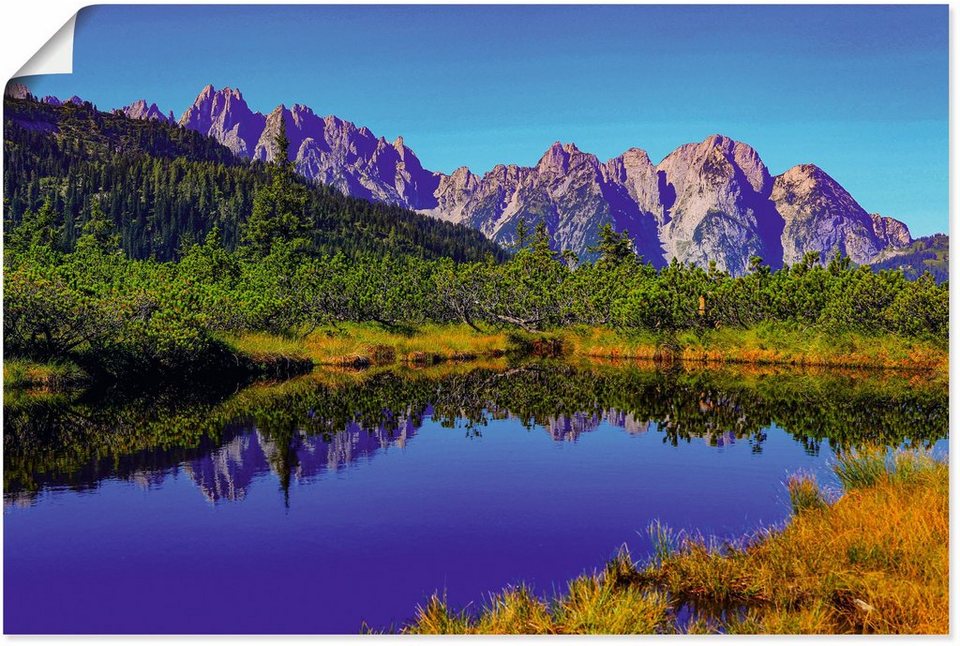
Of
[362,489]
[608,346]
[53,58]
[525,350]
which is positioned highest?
[53,58]

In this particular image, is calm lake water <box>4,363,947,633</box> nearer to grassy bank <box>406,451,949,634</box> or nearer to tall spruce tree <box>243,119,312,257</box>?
grassy bank <box>406,451,949,634</box>

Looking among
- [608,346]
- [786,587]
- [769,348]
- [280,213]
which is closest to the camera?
[786,587]

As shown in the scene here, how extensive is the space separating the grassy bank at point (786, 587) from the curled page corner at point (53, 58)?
6.21 metres

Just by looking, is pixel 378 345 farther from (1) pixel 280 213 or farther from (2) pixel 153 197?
(2) pixel 153 197

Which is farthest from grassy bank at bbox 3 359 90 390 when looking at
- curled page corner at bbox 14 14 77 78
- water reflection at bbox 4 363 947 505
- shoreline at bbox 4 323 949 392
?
curled page corner at bbox 14 14 77 78

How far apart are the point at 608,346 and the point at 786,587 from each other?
4121 cm

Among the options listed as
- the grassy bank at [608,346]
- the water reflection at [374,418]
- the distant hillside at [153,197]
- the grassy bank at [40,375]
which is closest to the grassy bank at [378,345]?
the grassy bank at [608,346]

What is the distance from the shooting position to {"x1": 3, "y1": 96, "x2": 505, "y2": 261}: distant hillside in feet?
319

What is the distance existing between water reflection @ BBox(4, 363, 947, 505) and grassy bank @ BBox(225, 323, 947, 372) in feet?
11.8

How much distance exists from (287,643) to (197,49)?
8122 mm

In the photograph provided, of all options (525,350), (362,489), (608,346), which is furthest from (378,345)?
(362,489)

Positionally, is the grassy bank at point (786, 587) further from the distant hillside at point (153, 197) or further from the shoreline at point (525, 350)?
the distant hillside at point (153, 197)

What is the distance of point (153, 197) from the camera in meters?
106

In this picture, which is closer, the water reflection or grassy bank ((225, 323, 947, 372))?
the water reflection
